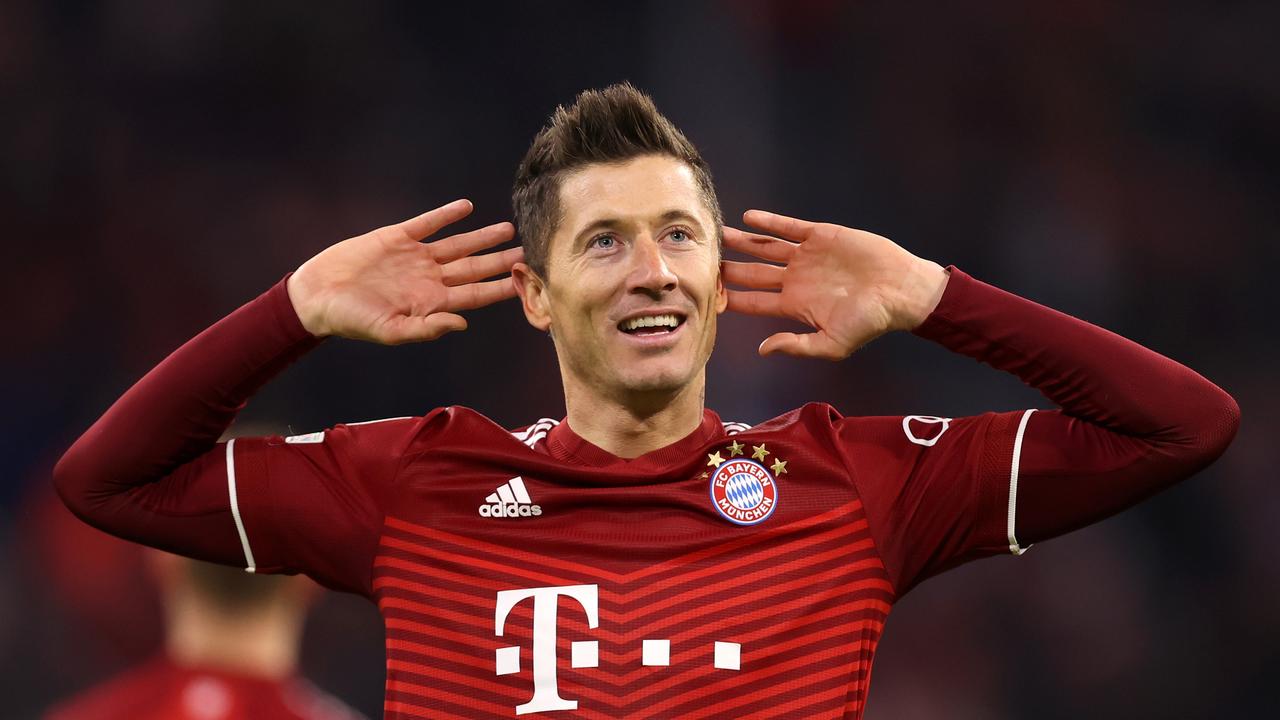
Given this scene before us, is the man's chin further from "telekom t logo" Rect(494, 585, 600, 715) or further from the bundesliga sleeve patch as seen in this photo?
"telekom t logo" Rect(494, 585, 600, 715)

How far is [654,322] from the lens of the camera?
2799 mm

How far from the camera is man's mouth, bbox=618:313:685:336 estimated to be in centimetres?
280

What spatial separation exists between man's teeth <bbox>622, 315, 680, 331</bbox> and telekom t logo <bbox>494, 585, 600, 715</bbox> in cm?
55

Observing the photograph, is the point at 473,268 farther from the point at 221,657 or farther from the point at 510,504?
the point at 221,657

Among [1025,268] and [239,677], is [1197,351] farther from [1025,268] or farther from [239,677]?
[239,677]

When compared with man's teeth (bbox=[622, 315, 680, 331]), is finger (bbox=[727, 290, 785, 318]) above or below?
above

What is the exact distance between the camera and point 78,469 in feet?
8.88

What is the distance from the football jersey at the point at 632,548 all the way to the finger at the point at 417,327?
0.19m

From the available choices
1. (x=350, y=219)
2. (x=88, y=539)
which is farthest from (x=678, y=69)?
(x=88, y=539)

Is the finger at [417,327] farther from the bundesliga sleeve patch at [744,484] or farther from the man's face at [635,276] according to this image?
the bundesliga sleeve patch at [744,484]

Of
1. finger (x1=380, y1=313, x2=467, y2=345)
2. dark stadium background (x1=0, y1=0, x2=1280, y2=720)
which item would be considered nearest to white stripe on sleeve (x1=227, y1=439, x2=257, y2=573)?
finger (x1=380, y1=313, x2=467, y2=345)

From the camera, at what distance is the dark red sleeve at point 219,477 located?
2.70 metres

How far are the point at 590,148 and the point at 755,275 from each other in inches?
18.0

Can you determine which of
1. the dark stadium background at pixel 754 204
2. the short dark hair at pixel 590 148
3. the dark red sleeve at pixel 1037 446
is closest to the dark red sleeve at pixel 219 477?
the short dark hair at pixel 590 148
